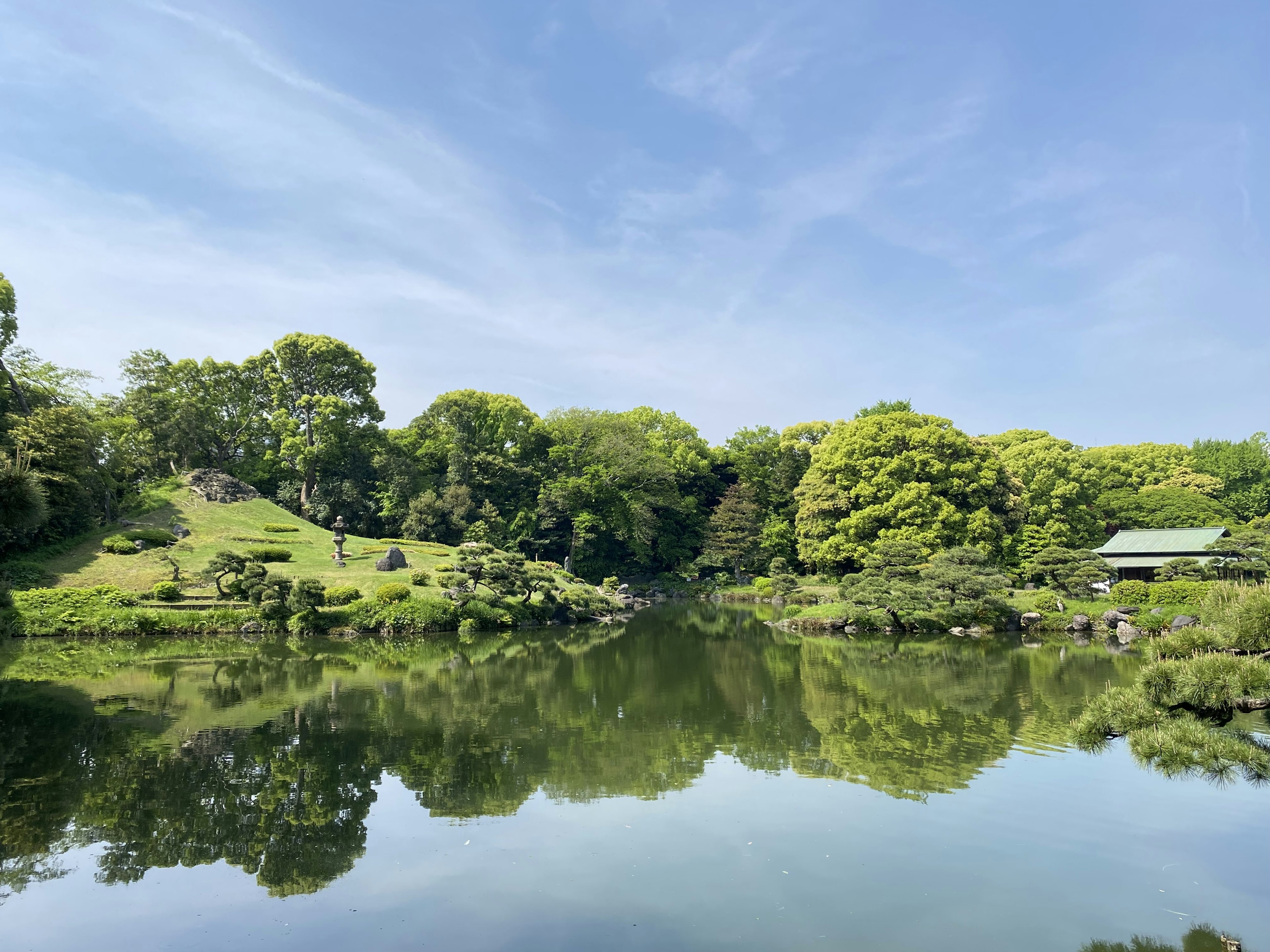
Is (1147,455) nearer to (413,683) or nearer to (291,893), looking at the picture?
(413,683)

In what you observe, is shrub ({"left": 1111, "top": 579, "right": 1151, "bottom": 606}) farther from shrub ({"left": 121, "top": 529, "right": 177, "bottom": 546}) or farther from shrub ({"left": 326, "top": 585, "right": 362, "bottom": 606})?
shrub ({"left": 121, "top": 529, "right": 177, "bottom": 546})

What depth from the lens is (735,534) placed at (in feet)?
165

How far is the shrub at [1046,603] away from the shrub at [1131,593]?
192 centimetres

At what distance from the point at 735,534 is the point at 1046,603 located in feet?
79.1

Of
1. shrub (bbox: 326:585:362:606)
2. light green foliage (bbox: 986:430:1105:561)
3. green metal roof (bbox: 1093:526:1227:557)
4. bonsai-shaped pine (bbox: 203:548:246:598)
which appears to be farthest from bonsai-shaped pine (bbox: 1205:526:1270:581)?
bonsai-shaped pine (bbox: 203:548:246:598)

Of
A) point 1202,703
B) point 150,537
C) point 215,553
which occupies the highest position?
point 150,537

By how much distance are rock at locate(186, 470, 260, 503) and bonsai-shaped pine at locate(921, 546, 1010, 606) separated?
115ft

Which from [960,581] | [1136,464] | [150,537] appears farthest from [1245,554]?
[150,537]

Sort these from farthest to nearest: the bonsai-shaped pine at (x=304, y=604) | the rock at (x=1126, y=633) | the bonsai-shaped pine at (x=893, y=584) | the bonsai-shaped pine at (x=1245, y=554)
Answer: the bonsai-shaped pine at (x=1245, y=554) < the bonsai-shaped pine at (x=893, y=584) < the bonsai-shaped pine at (x=304, y=604) < the rock at (x=1126, y=633)

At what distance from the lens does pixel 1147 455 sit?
5178 centimetres

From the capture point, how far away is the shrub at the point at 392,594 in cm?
2644

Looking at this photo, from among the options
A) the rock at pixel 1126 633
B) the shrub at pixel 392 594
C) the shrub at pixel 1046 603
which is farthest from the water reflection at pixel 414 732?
the shrub at pixel 1046 603

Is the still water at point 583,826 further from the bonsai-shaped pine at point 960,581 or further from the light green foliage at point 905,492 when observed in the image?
the light green foliage at point 905,492

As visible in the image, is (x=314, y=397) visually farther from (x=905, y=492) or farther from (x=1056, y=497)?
(x=1056, y=497)
